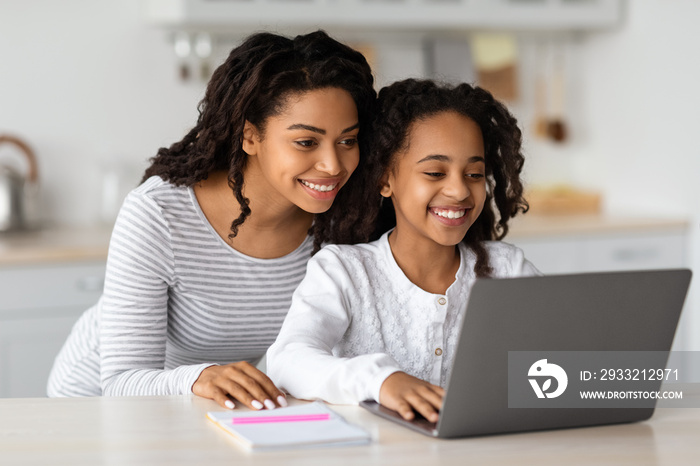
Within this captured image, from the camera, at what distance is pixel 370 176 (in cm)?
155

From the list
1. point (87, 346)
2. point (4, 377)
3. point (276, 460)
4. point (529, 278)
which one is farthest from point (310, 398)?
point (4, 377)

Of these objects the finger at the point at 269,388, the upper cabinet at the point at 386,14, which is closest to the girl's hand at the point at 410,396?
the finger at the point at 269,388

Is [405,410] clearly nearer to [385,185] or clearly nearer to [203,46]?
[385,185]

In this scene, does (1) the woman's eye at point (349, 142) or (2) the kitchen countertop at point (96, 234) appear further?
(2) the kitchen countertop at point (96, 234)

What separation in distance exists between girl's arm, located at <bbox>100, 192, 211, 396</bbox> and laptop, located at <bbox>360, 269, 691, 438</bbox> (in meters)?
0.63

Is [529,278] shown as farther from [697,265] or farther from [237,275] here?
[697,265]

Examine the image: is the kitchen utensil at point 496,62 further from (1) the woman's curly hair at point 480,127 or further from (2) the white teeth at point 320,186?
(2) the white teeth at point 320,186

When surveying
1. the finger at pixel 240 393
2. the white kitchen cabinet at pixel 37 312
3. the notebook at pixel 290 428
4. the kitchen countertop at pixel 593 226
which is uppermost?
the kitchen countertop at pixel 593 226

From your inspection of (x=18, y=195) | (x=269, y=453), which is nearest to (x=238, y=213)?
(x=269, y=453)

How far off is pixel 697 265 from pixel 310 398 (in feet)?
7.23

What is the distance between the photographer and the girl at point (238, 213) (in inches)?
58.2

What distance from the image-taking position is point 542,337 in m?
0.99

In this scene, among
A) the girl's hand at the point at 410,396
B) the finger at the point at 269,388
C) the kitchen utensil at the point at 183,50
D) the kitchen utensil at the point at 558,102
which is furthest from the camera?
the kitchen utensil at the point at 558,102

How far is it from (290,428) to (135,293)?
604 mm
